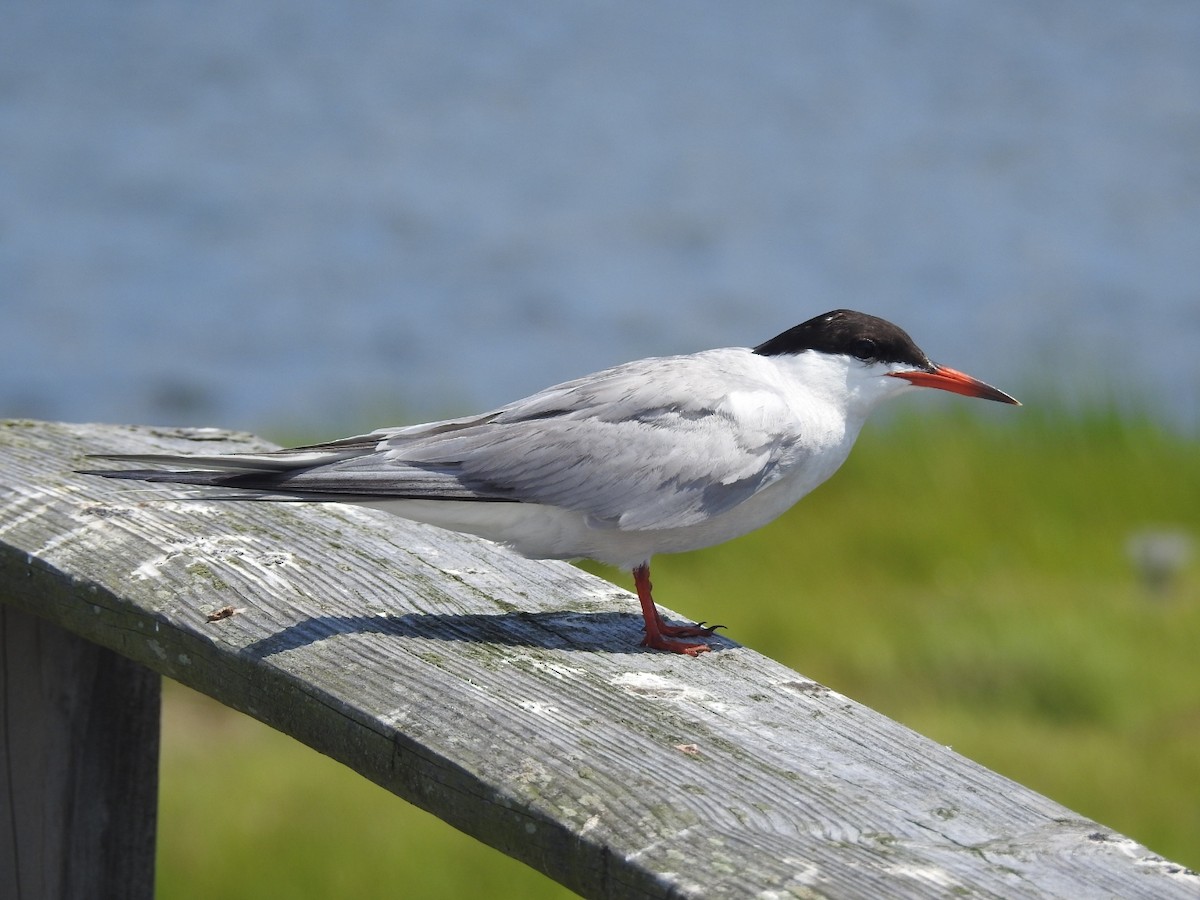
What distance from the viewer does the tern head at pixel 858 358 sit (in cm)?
353

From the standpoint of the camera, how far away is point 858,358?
141 inches

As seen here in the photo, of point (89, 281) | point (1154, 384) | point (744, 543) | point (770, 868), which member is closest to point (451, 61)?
point (89, 281)

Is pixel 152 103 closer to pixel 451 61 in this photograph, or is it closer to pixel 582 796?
pixel 451 61

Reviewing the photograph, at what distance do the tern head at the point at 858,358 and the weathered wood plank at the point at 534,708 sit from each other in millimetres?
844

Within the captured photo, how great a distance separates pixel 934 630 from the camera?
6.77 metres

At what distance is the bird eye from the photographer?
3561 mm

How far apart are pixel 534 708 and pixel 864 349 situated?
1692 mm

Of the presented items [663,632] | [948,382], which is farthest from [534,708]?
[948,382]

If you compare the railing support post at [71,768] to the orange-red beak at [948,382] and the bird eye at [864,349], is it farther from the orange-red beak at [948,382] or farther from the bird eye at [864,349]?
the orange-red beak at [948,382]

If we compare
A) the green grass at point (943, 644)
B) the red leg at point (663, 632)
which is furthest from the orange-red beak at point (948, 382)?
the green grass at point (943, 644)

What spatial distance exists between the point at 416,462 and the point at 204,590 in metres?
0.61

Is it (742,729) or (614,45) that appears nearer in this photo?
(742,729)

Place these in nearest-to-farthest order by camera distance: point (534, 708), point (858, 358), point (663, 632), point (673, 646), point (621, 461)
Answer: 1. point (534, 708)
2. point (673, 646)
3. point (663, 632)
4. point (621, 461)
5. point (858, 358)

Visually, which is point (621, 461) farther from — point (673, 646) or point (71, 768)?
point (71, 768)
